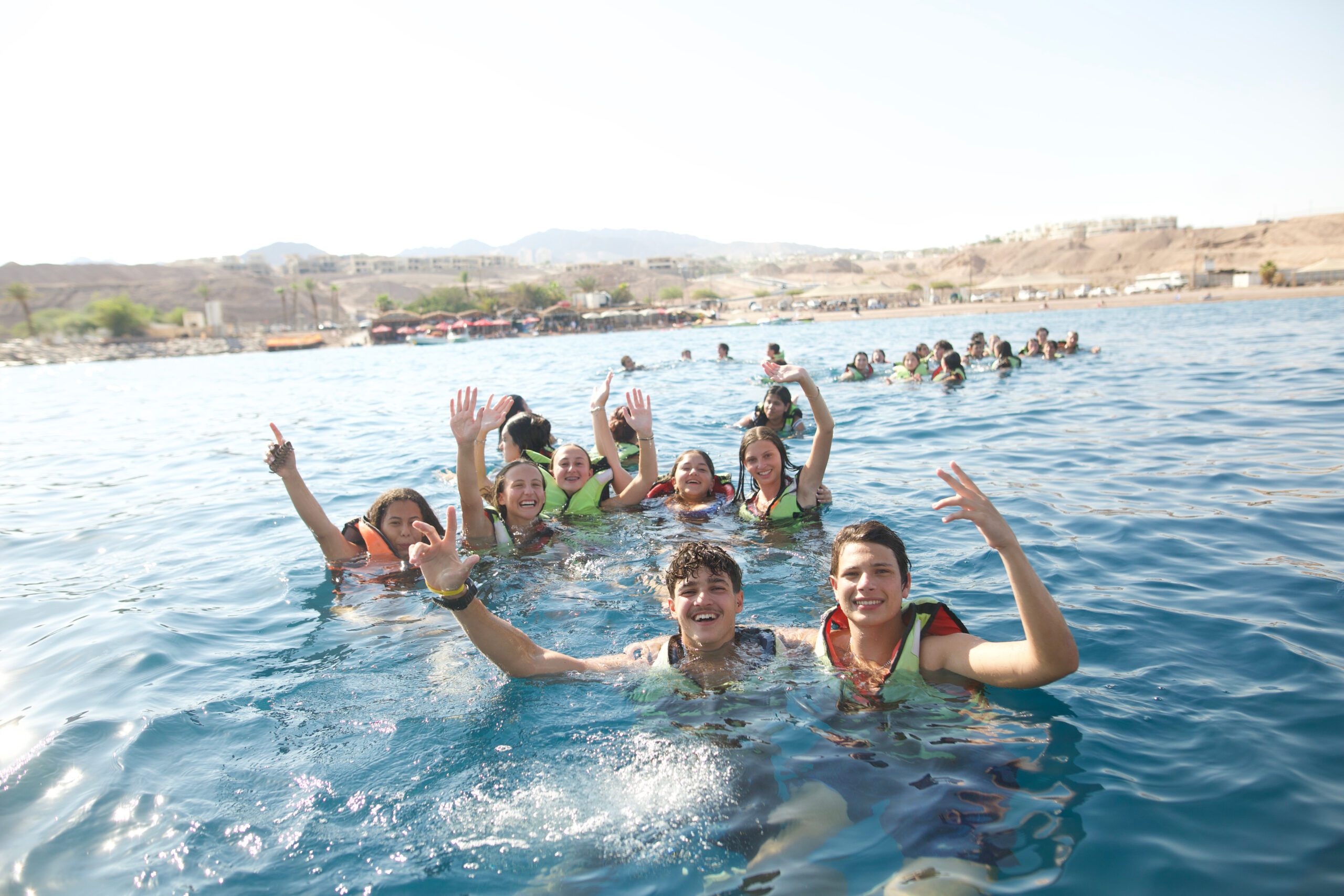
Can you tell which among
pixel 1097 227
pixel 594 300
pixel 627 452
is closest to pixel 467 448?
pixel 627 452

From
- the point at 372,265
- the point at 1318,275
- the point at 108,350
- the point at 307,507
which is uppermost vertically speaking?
the point at 372,265

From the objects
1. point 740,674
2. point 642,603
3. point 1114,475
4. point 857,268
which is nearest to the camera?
point 740,674

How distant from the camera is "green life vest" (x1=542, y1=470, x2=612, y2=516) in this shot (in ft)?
22.8

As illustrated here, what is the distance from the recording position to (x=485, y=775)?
326 centimetres

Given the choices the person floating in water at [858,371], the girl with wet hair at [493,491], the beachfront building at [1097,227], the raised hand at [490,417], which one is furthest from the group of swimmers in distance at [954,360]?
the beachfront building at [1097,227]

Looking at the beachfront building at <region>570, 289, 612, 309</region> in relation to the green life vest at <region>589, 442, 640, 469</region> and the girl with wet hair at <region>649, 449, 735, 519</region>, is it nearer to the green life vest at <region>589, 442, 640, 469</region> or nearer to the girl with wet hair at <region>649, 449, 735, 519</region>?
the green life vest at <region>589, 442, 640, 469</region>

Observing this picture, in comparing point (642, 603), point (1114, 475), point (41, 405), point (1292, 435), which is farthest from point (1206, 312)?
point (41, 405)

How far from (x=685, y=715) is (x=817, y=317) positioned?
64943 millimetres

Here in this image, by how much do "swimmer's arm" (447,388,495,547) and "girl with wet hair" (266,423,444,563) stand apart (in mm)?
264

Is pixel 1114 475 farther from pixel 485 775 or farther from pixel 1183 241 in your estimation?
pixel 1183 241

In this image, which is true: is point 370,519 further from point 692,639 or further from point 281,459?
point 692,639

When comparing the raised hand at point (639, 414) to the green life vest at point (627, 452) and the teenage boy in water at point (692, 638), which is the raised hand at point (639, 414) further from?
the teenage boy in water at point (692, 638)

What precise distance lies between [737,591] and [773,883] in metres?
1.52

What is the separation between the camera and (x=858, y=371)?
17531 millimetres
